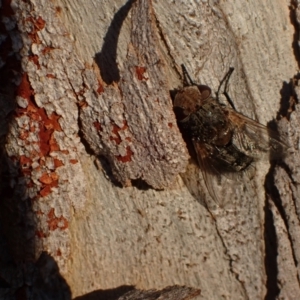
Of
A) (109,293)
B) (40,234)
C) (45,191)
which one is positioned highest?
(45,191)

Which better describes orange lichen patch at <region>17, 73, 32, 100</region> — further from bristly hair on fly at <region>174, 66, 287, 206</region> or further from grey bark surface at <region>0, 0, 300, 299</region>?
bristly hair on fly at <region>174, 66, 287, 206</region>

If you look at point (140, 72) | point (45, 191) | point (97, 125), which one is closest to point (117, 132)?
point (97, 125)

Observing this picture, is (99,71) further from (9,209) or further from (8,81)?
(9,209)

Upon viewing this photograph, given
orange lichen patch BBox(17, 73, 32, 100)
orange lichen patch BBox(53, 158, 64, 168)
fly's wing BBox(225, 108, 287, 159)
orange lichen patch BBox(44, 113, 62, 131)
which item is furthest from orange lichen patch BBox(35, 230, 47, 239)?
fly's wing BBox(225, 108, 287, 159)

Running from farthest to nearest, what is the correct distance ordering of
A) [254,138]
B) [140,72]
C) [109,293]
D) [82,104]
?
1. [254,138]
2. [109,293]
3. [82,104]
4. [140,72]

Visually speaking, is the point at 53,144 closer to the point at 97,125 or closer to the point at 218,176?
the point at 97,125

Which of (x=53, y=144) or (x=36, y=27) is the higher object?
(x=36, y=27)

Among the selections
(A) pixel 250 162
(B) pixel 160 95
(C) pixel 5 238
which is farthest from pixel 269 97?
(C) pixel 5 238
